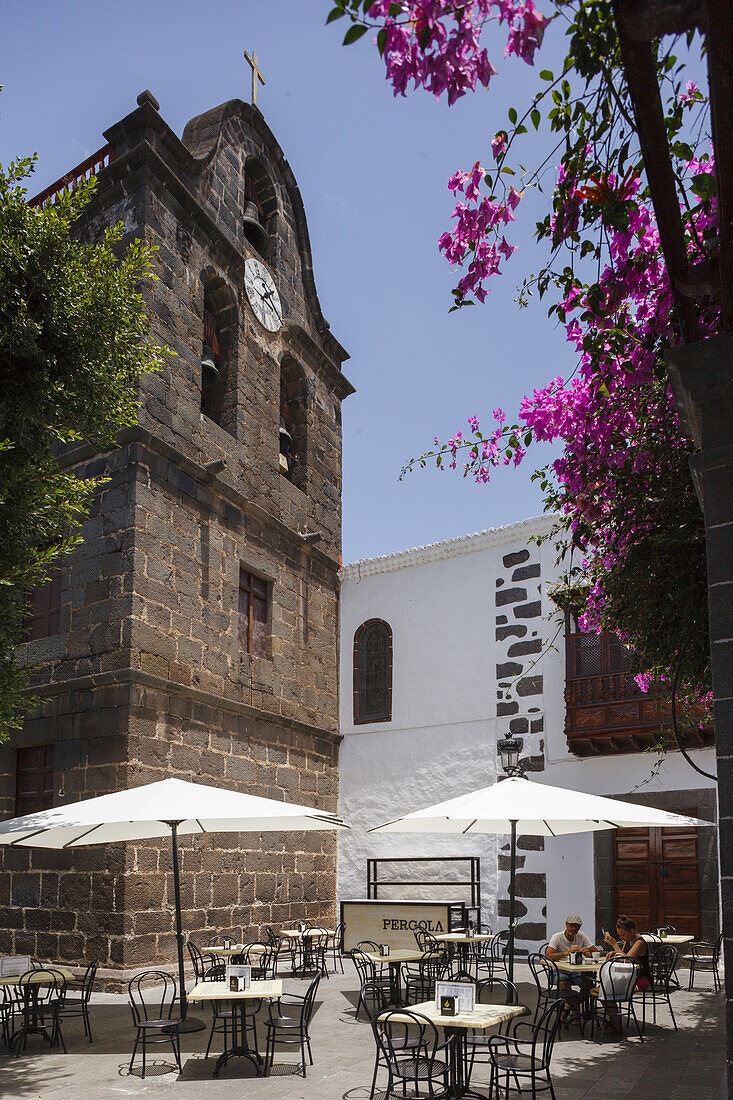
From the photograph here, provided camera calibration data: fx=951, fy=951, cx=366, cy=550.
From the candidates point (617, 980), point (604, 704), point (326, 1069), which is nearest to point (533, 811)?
point (617, 980)

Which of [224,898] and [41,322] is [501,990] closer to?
[224,898]

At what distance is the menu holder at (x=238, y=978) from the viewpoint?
21.3ft

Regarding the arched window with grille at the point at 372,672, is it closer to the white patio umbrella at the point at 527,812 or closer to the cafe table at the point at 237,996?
the white patio umbrella at the point at 527,812

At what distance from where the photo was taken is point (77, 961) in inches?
384

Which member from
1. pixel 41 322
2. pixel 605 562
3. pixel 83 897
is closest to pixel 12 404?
pixel 41 322

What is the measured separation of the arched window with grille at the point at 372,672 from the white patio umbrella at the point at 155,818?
284 inches

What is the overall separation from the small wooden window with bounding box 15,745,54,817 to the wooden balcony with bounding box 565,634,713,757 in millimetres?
6547

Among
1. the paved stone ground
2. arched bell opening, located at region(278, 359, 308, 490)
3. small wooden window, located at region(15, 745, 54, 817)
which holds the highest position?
arched bell opening, located at region(278, 359, 308, 490)

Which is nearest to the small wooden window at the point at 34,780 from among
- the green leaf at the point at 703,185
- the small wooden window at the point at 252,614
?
the small wooden window at the point at 252,614

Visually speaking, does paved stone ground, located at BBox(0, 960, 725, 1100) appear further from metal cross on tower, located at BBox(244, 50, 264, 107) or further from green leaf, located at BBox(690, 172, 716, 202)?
metal cross on tower, located at BBox(244, 50, 264, 107)

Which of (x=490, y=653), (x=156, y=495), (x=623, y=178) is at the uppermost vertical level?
(x=156, y=495)

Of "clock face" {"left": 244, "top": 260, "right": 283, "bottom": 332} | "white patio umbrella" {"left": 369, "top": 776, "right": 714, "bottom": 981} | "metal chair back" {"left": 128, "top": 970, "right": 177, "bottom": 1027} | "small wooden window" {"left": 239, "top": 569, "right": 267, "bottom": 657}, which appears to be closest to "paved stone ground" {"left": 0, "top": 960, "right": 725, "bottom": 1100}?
"metal chair back" {"left": 128, "top": 970, "right": 177, "bottom": 1027}

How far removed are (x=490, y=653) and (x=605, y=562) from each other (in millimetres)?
8801

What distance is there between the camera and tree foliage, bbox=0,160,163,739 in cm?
597
